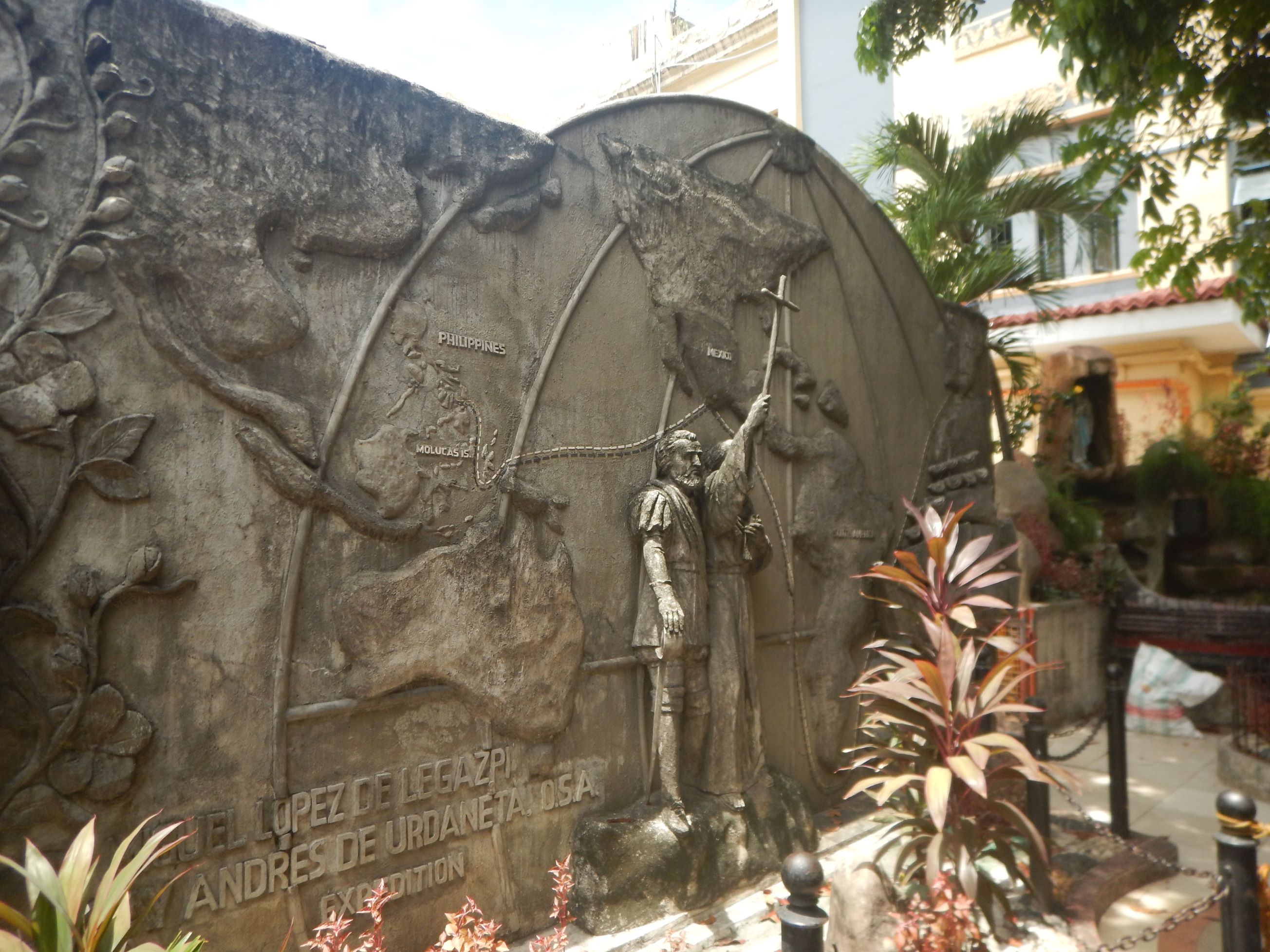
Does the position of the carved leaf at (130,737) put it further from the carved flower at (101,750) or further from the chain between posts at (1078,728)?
the chain between posts at (1078,728)

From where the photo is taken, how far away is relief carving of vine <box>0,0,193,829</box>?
9.00ft

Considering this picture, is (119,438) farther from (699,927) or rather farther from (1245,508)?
(1245,508)

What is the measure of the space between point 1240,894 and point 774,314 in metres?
3.79

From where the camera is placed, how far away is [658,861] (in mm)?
4168

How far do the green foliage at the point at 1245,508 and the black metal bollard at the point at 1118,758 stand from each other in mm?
6547

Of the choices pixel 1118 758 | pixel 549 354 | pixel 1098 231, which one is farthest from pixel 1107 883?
pixel 1098 231

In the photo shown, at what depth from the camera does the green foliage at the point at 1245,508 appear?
1045 cm

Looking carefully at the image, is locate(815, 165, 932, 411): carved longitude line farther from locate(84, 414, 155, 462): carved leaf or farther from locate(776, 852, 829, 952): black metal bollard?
locate(776, 852, 829, 952): black metal bollard

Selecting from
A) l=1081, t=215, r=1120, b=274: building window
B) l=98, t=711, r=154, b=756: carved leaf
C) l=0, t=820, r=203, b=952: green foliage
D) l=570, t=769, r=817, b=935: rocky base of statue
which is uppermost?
l=1081, t=215, r=1120, b=274: building window

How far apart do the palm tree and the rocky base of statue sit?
17.4ft

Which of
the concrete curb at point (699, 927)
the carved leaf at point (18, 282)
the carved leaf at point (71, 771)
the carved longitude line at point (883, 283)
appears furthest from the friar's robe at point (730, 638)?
the carved leaf at point (18, 282)

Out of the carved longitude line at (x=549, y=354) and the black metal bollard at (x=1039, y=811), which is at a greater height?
the carved longitude line at (x=549, y=354)

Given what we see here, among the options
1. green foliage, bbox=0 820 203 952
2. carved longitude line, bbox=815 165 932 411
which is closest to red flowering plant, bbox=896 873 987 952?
green foliage, bbox=0 820 203 952

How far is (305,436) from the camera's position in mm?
3408
